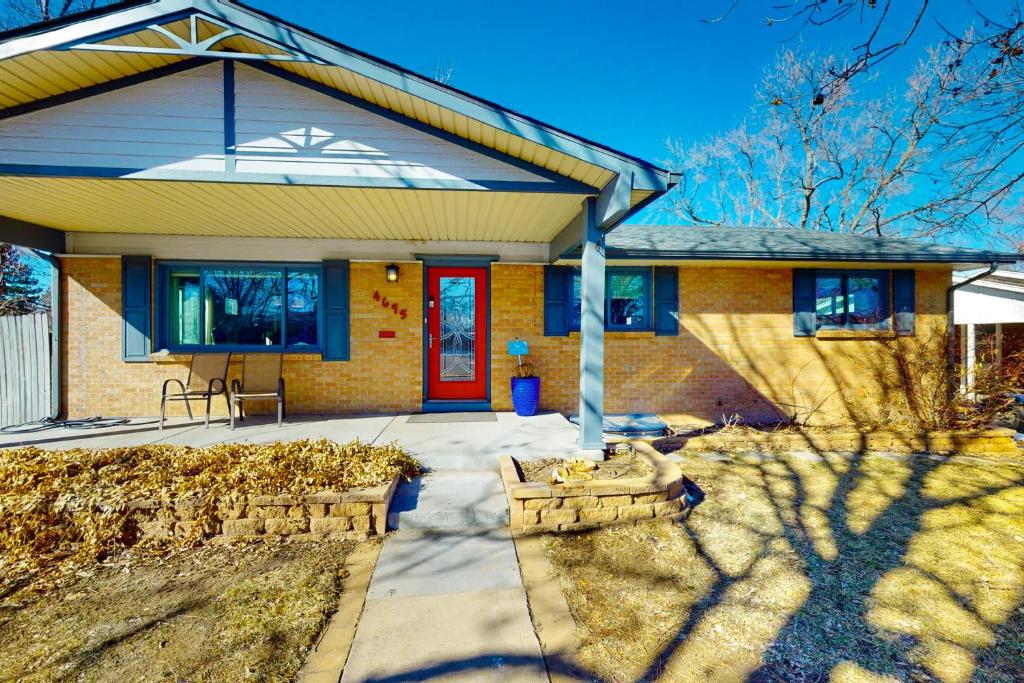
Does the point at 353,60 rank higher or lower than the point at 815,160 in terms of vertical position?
lower

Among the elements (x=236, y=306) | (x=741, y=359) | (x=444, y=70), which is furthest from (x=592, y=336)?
(x=444, y=70)

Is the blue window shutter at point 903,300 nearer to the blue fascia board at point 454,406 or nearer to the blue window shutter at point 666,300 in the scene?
the blue window shutter at point 666,300

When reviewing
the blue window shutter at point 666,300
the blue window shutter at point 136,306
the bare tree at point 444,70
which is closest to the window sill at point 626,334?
the blue window shutter at point 666,300

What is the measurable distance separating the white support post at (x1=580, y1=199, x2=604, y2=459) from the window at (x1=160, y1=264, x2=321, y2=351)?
13.8 ft

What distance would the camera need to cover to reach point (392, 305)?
6.86 m

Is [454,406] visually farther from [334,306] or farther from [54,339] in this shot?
[54,339]

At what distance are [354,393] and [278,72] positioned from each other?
4147 millimetres

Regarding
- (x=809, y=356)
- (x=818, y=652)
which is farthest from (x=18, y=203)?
(x=809, y=356)

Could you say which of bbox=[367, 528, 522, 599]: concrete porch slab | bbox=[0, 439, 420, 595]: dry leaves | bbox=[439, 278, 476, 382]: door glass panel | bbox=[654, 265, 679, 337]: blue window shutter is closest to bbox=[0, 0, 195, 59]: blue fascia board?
bbox=[0, 439, 420, 595]: dry leaves

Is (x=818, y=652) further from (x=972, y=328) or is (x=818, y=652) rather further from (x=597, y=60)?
(x=972, y=328)

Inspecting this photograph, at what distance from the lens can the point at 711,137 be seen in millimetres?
19750

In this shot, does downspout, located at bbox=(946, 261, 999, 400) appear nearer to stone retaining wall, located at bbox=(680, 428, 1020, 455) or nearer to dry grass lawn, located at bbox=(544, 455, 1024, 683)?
stone retaining wall, located at bbox=(680, 428, 1020, 455)

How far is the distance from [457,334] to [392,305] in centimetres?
105

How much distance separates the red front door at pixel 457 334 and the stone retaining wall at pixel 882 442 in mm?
3121
